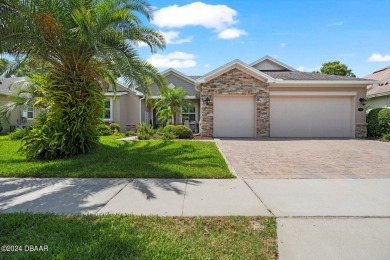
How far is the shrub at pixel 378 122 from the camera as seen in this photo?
14.6 metres

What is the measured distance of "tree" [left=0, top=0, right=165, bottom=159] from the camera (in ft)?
23.3

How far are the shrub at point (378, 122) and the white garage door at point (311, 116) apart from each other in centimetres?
117

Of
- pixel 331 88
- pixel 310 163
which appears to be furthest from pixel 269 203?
pixel 331 88

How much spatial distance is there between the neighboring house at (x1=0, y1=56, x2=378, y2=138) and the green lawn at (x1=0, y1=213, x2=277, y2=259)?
466 inches

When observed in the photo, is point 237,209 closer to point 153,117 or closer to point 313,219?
point 313,219

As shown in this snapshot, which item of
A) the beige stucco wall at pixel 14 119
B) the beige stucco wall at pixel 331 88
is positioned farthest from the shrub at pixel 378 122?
the beige stucco wall at pixel 14 119

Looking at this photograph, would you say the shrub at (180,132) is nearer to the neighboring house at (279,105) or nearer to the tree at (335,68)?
the neighboring house at (279,105)

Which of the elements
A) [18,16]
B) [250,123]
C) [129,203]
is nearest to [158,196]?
[129,203]

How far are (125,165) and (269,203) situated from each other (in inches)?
170

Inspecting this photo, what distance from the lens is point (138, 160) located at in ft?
25.9

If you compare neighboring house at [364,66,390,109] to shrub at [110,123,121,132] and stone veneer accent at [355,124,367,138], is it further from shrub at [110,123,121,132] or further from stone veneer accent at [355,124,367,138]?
shrub at [110,123,121,132]

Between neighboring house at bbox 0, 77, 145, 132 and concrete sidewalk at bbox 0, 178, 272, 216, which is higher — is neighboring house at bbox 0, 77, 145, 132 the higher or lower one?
the higher one

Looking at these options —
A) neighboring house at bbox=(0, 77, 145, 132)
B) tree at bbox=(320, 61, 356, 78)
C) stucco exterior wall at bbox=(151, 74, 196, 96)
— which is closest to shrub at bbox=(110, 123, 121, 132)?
neighboring house at bbox=(0, 77, 145, 132)

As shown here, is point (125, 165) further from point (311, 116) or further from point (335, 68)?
point (335, 68)
